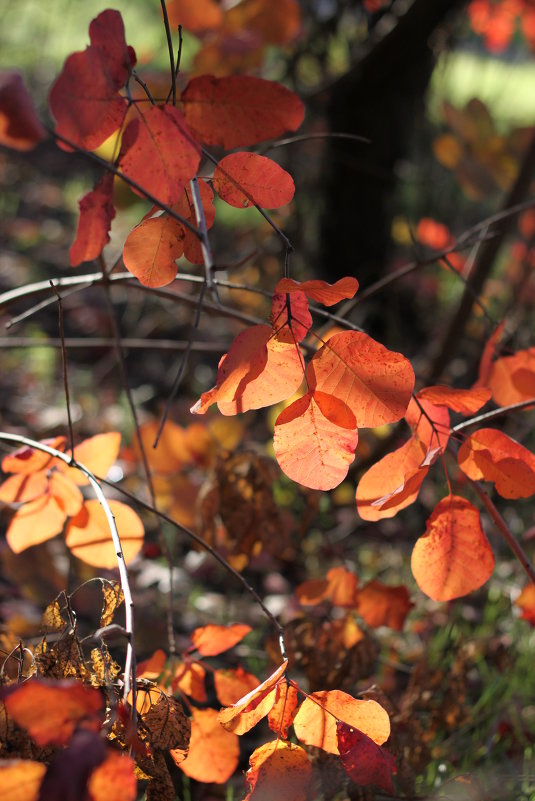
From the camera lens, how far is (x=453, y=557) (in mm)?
763

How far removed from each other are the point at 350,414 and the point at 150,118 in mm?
318

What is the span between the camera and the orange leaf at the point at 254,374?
65 cm

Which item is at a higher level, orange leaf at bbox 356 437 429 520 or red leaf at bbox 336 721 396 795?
orange leaf at bbox 356 437 429 520

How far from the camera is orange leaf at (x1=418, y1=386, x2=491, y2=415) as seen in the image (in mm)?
724

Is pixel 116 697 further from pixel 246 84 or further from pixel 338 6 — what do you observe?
pixel 338 6

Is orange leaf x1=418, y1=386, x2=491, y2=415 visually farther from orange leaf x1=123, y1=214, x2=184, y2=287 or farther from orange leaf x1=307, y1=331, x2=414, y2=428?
orange leaf x1=123, y1=214, x2=184, y2=287

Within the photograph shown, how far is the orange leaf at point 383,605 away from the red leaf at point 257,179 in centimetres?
61

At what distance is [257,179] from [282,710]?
51 cm

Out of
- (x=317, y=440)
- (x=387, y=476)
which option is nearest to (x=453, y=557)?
(x=387, y=476)

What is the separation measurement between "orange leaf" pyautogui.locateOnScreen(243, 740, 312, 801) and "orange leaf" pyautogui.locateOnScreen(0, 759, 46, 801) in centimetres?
25

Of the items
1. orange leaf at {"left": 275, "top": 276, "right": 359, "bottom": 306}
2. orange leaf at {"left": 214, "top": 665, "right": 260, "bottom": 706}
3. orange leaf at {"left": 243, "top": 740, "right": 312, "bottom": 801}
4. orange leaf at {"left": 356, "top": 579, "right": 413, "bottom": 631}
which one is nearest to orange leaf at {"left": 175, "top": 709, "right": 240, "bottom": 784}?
orange leaf at {"left": 214, "top": 665, "right": 260, "bottom": 706}

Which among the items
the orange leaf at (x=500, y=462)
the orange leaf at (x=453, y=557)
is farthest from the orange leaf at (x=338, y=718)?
the orange leaf at (x=500, y=462)

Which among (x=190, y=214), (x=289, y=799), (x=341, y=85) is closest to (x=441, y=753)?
(x=289, y=799)

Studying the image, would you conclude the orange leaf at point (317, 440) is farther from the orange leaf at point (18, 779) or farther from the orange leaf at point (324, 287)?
the orange leaf at point (18, 779)
